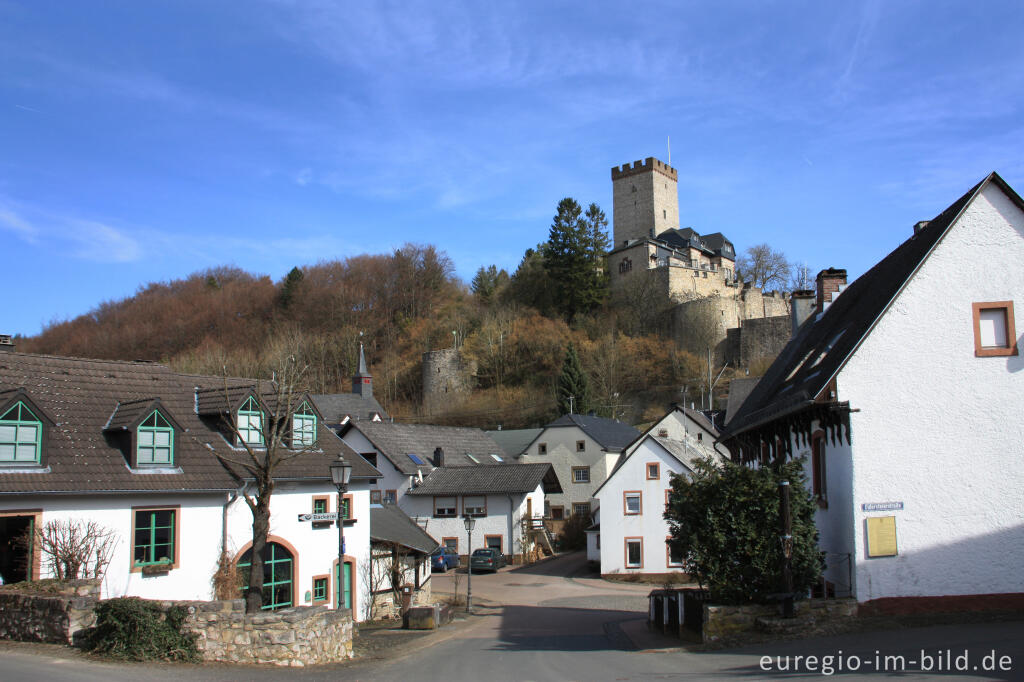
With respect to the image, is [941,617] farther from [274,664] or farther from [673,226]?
[673,226]

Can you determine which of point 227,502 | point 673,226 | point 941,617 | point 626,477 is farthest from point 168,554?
point 673,226

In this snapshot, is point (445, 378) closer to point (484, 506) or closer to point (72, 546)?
point (484, 506)

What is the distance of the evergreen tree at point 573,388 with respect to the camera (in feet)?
227

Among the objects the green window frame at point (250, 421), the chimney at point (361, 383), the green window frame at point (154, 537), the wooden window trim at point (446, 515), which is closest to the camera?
the green window frame at point (154, 537)

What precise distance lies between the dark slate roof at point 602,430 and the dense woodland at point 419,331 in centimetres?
1357

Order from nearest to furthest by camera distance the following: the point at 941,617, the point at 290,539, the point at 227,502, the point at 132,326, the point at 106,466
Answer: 1. the point at 941,617
2. the point at 106,466
3. the point at 227,502
4. the point at 290,539
5. the point at 132,326

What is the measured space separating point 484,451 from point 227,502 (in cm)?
3300

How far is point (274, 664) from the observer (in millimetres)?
12555

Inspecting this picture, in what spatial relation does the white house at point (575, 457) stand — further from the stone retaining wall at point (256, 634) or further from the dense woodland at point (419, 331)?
the stone retaining wall at point (256, 634)

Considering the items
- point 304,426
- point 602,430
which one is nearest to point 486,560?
point 602,430

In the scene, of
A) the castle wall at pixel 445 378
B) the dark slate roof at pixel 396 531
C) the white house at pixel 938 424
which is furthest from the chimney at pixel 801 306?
the castle wall at pixel 445 378

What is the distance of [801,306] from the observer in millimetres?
29516

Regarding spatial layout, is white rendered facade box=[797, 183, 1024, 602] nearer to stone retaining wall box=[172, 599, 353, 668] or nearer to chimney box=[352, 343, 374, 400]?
stone retaining wall box=[172, 599, 353, 668]

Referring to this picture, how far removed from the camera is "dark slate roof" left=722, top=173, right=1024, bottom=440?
53.3ft
